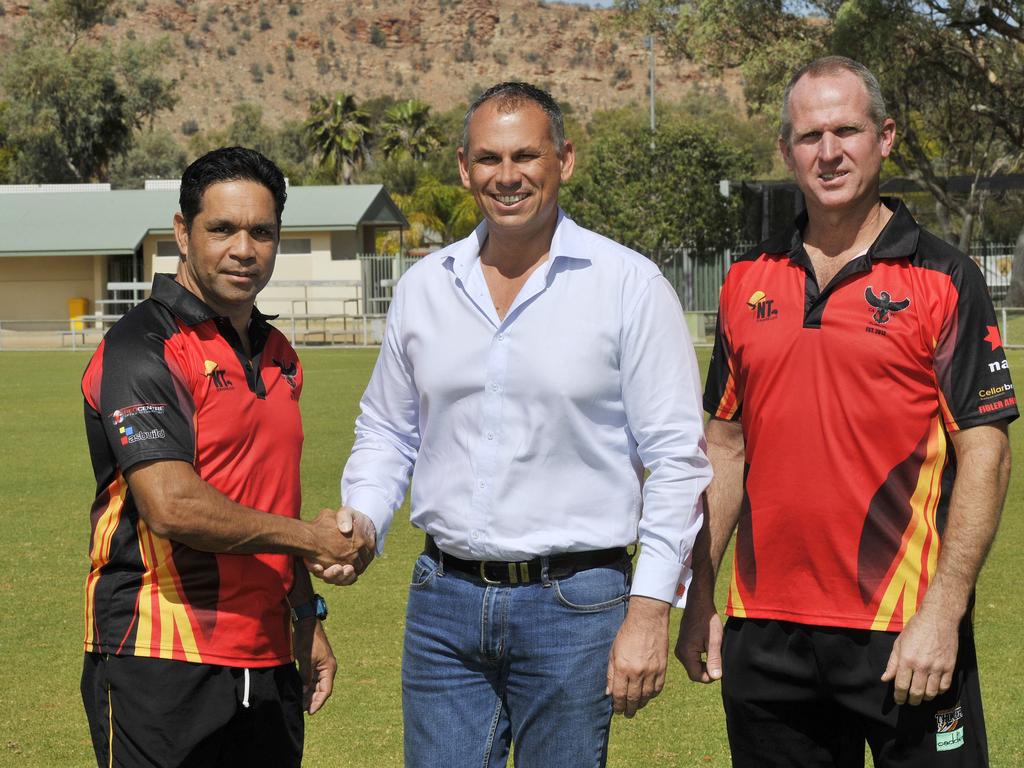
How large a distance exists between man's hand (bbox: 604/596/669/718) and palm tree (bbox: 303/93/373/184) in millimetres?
71763

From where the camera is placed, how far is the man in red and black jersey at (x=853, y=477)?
3.43 meters

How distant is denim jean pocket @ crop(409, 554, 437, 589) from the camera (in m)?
3.70

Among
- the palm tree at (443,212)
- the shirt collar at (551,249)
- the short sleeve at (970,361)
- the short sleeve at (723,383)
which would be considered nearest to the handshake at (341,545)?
the shirt collar at (551,249)

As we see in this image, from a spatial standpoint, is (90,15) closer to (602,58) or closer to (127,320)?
(127,320)

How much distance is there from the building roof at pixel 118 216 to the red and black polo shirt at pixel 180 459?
141ft

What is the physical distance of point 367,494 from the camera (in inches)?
154

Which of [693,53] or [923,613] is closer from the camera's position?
[923,613]

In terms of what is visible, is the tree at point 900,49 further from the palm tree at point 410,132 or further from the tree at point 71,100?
the tree at point 71,100

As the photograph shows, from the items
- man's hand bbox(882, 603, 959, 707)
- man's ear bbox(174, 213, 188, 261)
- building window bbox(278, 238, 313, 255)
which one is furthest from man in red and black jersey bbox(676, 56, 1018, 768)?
building window bbox(278, 238, 313, 255)

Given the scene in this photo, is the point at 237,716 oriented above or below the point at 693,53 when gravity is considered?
below

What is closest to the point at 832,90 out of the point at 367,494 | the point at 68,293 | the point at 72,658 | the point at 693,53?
the point at 367,494

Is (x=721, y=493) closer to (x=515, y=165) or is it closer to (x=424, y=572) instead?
(x=424, y=572)

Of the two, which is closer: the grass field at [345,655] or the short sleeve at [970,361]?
the short sleeve at [970,361]

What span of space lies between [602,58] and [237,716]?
168625 mm
